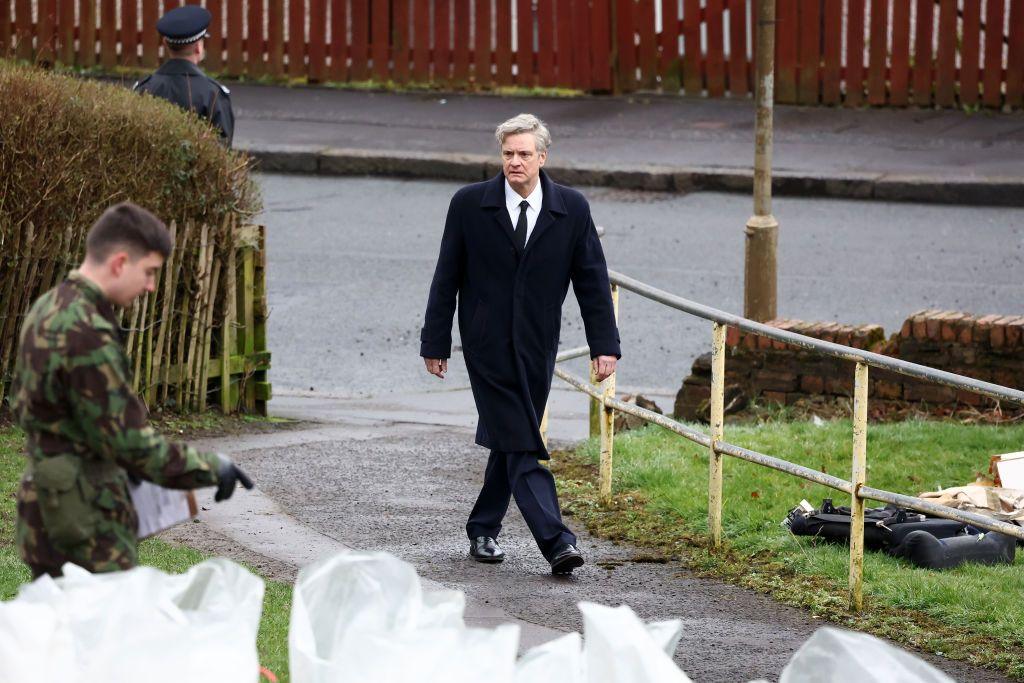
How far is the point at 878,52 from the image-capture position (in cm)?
1716

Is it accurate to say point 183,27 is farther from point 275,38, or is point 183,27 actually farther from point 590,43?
point 275,38

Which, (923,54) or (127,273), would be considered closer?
(127,273)

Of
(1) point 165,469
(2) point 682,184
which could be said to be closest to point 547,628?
(1) point 165,469

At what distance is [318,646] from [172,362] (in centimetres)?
475

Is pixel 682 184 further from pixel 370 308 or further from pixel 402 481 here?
pixel 402 481

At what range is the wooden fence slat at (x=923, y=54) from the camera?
17.0 m

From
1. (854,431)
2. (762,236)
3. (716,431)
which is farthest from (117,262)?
(762,236)

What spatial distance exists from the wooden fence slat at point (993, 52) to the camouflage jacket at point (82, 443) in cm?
1473

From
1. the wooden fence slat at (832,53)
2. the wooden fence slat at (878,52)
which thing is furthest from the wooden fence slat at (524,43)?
the wooden fence slat at (878,52)

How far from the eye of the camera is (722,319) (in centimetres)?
607

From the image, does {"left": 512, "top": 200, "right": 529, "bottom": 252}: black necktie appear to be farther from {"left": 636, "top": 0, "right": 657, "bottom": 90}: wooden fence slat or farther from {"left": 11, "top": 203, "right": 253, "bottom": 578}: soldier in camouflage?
{"left": 636, "top": 0, "right": 657, "bottom": 90}: wooden fence slat

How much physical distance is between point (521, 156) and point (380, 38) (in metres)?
13.1

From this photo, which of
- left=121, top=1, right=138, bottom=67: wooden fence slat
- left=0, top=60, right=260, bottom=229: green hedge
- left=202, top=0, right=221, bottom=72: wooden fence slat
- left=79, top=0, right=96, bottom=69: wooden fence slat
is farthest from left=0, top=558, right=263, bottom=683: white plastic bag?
left=79, top=0, right=96, bottom=69: wooden fence slat

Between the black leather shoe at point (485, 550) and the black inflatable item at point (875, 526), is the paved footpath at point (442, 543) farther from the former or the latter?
the black inflatable item at point (875, 526)
